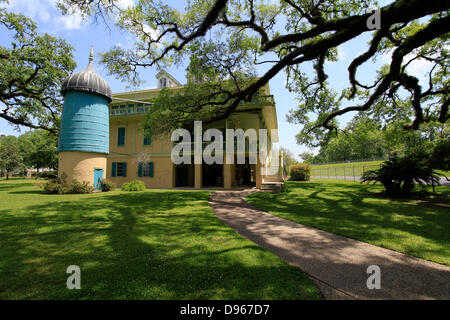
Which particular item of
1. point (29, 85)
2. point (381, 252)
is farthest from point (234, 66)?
point (29, 85)

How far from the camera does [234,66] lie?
10.5m

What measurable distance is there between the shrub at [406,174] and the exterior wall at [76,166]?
18.3 m

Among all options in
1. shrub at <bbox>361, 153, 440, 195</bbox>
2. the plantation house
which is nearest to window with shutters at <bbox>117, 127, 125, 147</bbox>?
the plantation house

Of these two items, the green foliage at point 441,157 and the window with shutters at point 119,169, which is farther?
the window with shutters at point 119,169

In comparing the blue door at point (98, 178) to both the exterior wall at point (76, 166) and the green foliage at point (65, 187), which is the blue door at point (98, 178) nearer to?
the exterior wall at point (76, 166)

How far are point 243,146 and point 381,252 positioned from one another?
471 inches

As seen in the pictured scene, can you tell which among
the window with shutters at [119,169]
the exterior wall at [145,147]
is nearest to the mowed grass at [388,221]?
the exterior wall at [145,147]

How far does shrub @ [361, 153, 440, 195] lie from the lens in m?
9.11

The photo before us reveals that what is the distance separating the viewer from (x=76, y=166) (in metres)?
12.8

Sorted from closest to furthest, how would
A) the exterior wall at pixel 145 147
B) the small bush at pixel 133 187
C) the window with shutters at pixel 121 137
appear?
the small bush at pixel 133 187, the exterior wall at pixel 145 147, the window with shutters at pixel 121 137

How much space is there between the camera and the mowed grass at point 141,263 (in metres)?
2.36

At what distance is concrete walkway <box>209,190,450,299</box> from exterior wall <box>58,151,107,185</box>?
512 inches

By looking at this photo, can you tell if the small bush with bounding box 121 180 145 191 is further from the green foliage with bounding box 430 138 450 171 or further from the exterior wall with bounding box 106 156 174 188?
the green foliage with bounding box 430 138 450 171
